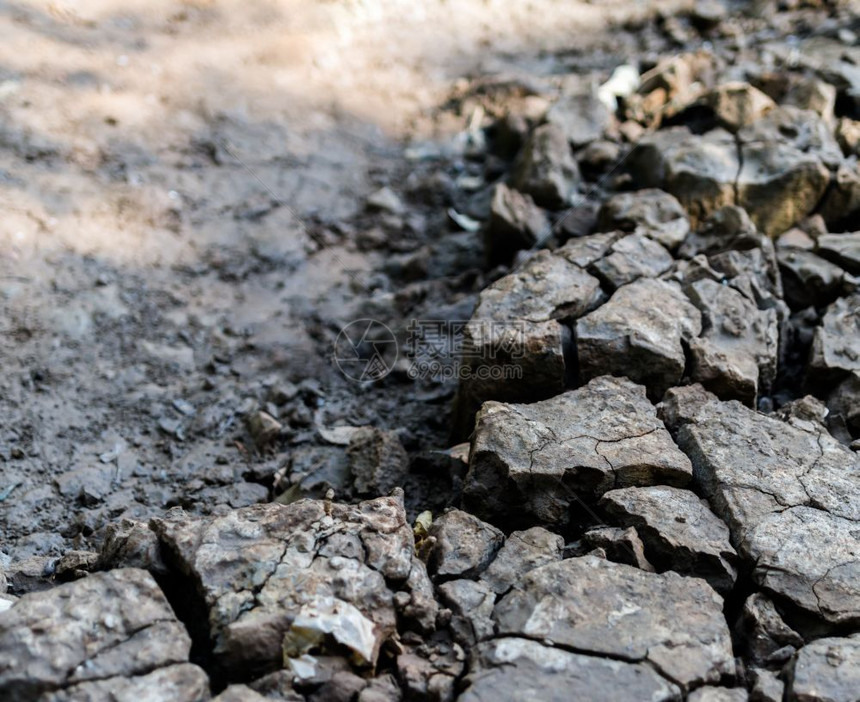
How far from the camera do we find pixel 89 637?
1.86 metres

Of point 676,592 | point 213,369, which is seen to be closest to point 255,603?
point 676,592

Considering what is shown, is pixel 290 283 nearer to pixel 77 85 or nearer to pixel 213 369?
pixel 213 369

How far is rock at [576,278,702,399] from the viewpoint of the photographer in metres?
2.81

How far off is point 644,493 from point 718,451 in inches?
12.4

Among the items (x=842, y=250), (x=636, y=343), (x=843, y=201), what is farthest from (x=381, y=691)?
(x=843, y=201)

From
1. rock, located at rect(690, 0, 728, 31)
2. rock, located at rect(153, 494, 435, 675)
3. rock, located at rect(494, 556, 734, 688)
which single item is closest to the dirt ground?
rock, located at rect(690, 0, 728, 31)

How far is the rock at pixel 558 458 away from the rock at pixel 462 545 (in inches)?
5.5

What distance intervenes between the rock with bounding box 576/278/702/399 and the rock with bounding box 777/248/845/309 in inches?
29.5

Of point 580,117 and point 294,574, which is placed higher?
point 580,117

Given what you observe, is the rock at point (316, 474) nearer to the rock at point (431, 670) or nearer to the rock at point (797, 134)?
the rock at point (431, 670)

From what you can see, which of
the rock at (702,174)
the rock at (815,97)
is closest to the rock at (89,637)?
the rock at (702,174)

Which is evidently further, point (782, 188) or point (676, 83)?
point (676, 83)

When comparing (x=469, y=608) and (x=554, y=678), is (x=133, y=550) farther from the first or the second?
(x=554, y=678)

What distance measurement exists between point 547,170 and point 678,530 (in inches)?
98.6
